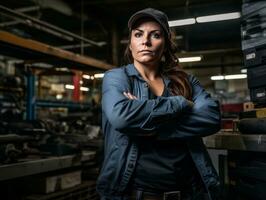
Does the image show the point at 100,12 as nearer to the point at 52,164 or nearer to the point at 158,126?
the point at 52,164

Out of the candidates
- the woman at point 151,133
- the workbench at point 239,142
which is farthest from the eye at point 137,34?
the workbench at point 239,142

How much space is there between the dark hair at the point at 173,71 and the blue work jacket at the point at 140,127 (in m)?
0.13

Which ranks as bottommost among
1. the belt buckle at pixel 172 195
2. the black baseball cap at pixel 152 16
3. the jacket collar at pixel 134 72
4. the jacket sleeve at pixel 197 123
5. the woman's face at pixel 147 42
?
the belt buckle at pixel 172 195

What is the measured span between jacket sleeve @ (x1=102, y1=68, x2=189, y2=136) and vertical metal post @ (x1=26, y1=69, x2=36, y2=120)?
2.67 metres

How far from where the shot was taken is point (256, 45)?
1.87m

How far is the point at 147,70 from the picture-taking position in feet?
5.46

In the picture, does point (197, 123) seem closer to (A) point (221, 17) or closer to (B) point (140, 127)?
(B) point (140, 127)

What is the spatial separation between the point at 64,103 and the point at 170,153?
4001 mm

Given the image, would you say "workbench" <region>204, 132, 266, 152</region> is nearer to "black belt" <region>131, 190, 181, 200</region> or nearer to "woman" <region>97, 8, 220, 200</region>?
"woman" <region>97, 8, 220, 200</region>

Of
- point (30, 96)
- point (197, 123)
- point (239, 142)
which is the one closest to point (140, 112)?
point (197, 123)

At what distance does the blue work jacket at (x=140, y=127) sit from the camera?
1377 millimetres

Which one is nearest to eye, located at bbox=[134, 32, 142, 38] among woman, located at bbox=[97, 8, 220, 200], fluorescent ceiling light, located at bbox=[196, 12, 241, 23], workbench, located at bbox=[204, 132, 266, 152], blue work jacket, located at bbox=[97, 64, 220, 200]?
woman, located at bbox=[97, 8, 220, 200]

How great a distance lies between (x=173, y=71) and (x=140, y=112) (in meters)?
0.42

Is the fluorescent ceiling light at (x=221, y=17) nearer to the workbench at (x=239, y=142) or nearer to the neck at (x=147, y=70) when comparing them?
the workbench at (x=239, y=142)
